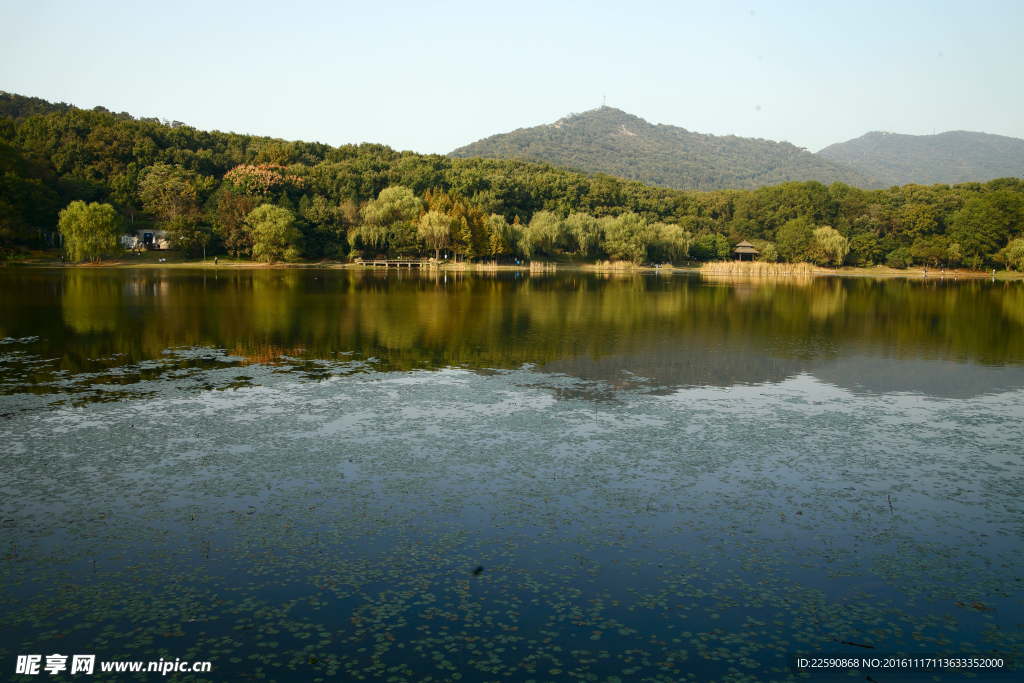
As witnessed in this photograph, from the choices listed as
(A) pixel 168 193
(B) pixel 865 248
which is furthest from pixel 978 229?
(A) pixel 168 193

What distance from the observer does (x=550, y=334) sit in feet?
79.2

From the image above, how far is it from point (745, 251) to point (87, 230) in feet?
317

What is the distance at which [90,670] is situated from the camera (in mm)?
5312

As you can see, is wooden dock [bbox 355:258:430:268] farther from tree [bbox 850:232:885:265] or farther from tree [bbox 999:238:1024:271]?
tree [bbox 999:238:1024:271]

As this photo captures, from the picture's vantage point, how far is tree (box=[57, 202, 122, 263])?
72.7 m

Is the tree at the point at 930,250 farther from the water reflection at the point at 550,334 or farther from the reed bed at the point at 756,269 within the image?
the water reflection at the point at 550,334

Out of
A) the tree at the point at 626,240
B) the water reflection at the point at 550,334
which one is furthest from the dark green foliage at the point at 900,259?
the water reflection at the point at 550,334

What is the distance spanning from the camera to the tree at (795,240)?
108875 millimetres

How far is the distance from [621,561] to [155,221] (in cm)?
10692

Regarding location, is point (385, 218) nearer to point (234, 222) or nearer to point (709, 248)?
point (234, 222)

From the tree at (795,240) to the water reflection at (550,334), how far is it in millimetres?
71345

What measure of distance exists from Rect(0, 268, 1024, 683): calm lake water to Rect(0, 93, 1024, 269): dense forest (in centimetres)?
7320

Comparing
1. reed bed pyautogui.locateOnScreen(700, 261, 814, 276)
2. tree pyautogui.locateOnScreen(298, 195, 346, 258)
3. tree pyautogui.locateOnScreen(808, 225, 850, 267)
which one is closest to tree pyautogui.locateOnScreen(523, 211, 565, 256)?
reed bed pyautogui.locateOnScreen(700, 261, 814, 276)

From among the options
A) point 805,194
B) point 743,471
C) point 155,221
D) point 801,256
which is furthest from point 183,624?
point 805,194
